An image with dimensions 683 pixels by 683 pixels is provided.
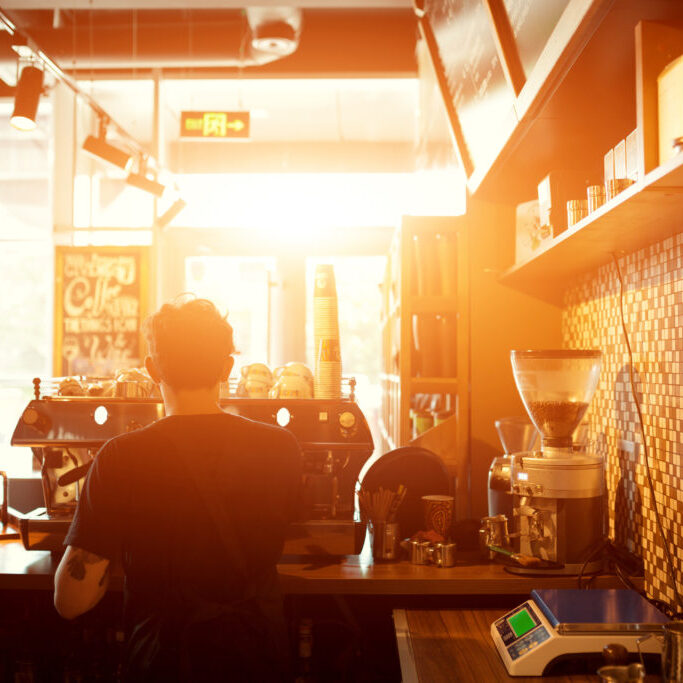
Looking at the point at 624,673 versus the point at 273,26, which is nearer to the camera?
the point at 624,673

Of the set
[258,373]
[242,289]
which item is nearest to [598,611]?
[258,373]

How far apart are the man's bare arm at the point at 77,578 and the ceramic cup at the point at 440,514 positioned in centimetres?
96

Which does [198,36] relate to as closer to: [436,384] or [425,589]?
[436,384]

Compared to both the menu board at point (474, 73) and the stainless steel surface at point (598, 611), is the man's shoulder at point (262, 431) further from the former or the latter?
the menu board at point (474, 73)

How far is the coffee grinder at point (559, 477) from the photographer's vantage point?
2023 mm

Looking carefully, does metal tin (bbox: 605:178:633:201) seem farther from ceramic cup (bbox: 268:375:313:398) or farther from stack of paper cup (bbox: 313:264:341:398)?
ceramic cup (bbox: 268:375:313:398)

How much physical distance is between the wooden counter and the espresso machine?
1.08 ft

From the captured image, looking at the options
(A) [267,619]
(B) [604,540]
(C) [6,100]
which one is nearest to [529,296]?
(B) [604,540]

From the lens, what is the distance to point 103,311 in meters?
5.41

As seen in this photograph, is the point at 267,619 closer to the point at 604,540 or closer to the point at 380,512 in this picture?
the point at 380,512

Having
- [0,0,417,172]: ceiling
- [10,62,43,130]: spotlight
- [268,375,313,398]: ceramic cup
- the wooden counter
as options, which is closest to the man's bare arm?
the wooden counter

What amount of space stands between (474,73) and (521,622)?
5.35 feet

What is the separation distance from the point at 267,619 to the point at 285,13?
3.92 metres

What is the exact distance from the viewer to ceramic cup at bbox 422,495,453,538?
217 cm
